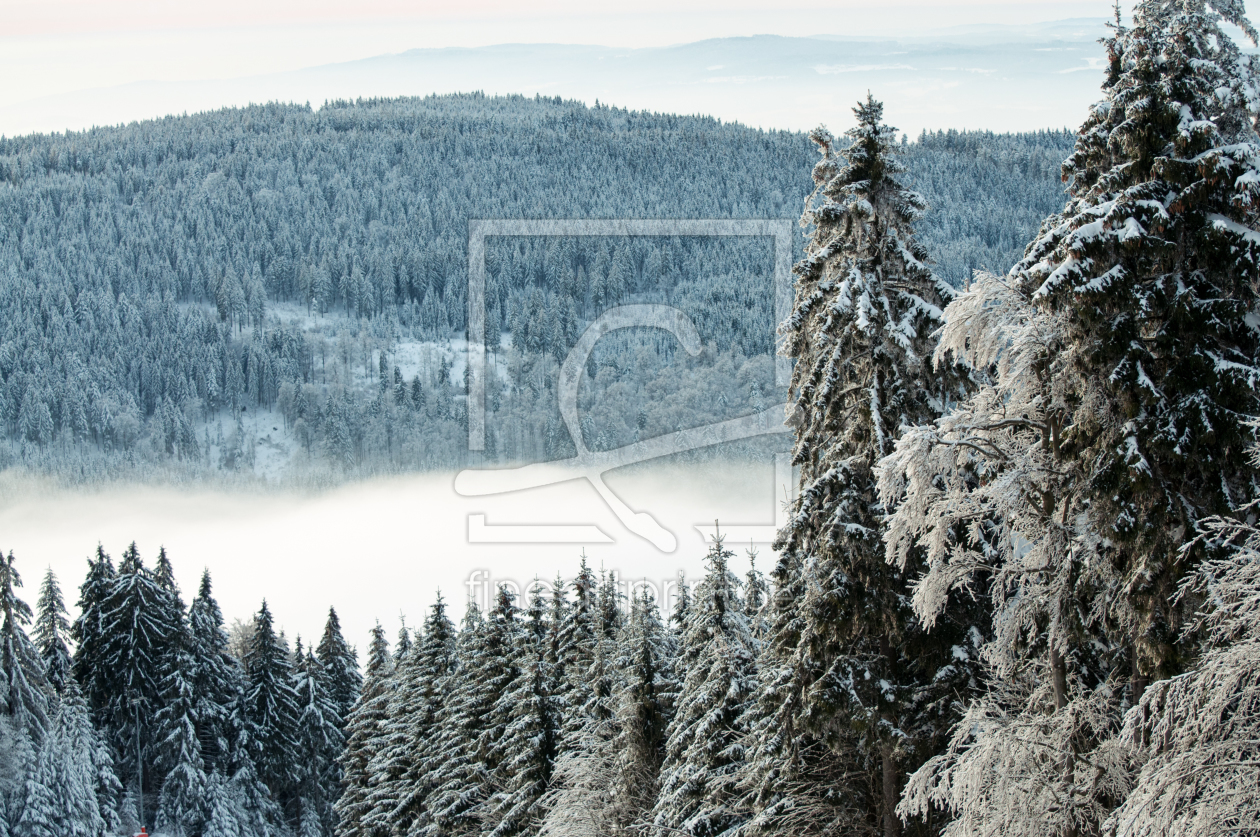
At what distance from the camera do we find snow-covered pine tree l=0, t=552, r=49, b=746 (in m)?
48.2

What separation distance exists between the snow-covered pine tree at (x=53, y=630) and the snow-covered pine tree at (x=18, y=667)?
5.30 m

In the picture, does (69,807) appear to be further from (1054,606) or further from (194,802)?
(1054,606)

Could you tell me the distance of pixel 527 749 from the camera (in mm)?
32812

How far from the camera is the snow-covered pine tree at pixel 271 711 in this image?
59406mm

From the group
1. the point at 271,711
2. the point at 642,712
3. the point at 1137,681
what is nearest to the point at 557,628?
the point at 642,712

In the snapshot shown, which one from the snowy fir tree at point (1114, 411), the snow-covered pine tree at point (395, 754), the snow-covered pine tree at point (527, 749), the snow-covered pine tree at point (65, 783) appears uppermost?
the snowy fir tree at point (1114, 411)

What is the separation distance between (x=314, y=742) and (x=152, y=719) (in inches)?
312

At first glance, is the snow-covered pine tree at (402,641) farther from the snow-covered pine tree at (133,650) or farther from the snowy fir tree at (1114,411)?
the snowy fir tree at (1114,411)

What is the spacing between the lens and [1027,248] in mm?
12945

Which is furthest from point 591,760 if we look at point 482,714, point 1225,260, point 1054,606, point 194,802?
point 194,802

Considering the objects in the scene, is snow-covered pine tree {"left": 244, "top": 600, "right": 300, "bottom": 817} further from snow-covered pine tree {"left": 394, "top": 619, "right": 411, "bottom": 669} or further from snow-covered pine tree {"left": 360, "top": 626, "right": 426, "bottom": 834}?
snow-covered pine tree {"left": 360, "top": 626, "right": 426, "bottom": 834}

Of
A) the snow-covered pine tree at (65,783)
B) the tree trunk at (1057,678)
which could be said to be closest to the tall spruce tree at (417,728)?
the snow-covered pine tree at (65,783)

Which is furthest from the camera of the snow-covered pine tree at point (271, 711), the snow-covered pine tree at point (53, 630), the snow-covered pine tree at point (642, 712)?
the snow-covered pine tree at point (271, 711)

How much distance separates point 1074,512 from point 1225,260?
9.01ft
